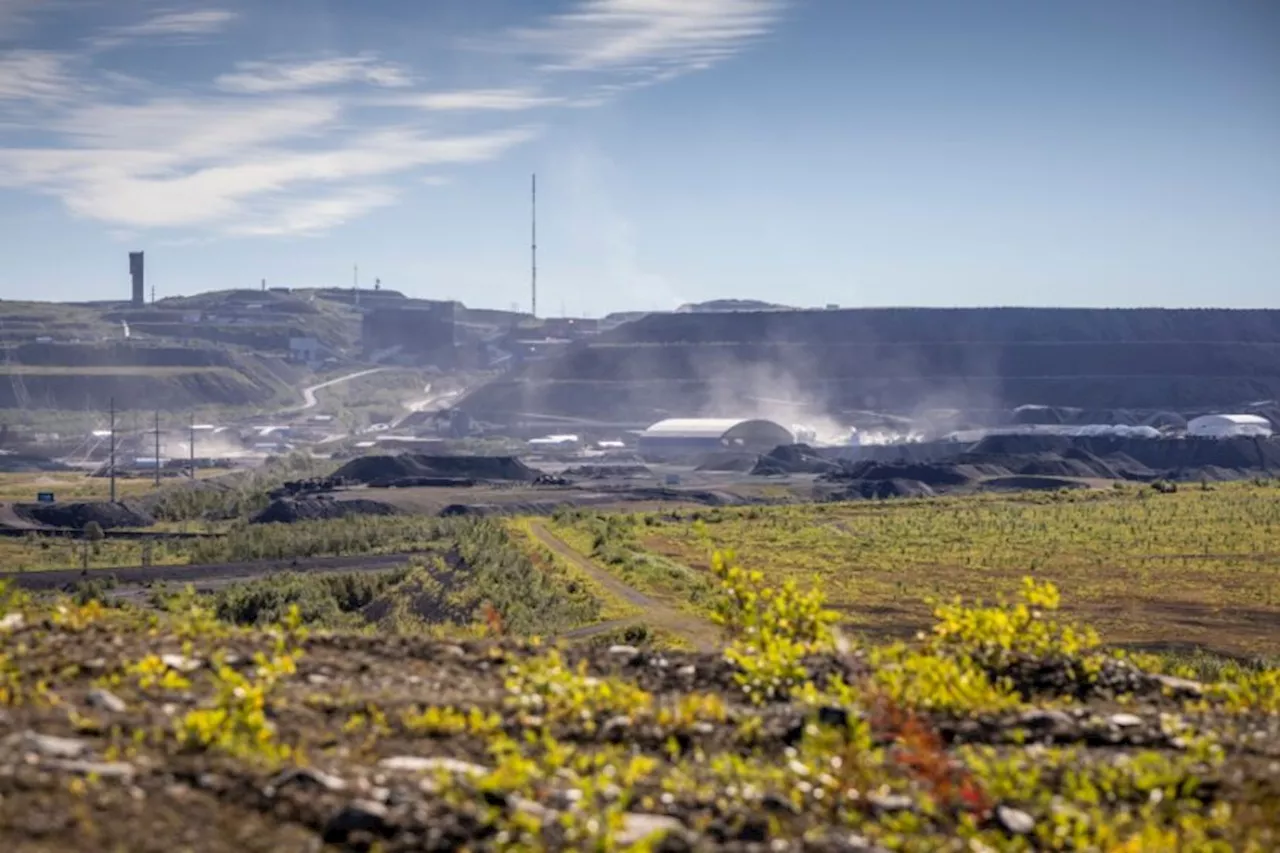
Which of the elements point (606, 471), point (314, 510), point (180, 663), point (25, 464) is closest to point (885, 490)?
point (606, 471)

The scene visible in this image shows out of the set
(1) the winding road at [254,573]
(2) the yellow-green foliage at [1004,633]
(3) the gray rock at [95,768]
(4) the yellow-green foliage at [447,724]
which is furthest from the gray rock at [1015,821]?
(1) the winding road at [254,573]

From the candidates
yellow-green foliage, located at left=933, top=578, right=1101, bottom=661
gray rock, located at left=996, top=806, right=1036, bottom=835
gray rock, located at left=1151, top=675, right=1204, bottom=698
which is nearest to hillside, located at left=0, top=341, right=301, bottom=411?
yellow-green foliage, located at left=933, top=578, right=1101, bottom=661

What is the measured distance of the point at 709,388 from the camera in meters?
144

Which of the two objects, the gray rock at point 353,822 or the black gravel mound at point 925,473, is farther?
the black gravel mound at point 925,473

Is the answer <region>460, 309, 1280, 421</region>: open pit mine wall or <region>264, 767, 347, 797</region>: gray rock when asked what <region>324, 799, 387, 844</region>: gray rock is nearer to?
<region>264, 767, 347, 797</region>: gray rock

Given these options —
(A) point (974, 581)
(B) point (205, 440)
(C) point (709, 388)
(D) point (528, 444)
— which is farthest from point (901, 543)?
(C) point (709, 388)

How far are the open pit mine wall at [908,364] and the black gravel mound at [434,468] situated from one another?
50950 millimetres

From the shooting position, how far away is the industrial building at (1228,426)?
107312 millimetres

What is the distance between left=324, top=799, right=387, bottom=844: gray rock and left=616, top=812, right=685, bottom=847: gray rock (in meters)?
1.04

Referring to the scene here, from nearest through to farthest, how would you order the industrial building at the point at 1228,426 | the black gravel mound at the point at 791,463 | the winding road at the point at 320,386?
the black gravel mound at the point at 791,463, the industrial building at the point at 1228,426, the winding road at the point at 320,386

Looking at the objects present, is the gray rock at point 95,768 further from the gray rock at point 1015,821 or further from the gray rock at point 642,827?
the gray rock at point 1015,821

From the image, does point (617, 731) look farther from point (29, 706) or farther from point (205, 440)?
point (205, 440)

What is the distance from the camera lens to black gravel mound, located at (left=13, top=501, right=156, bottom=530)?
205 ft

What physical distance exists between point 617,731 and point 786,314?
514 ft
